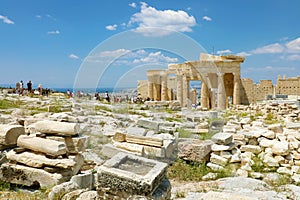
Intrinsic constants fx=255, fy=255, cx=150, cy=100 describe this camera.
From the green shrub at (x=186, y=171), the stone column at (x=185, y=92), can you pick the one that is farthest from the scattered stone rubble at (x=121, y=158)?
the stone column at (x=185, y=92)

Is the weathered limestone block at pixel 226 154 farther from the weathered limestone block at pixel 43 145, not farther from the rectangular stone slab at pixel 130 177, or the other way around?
the weathered limestone block at pixel 43 145

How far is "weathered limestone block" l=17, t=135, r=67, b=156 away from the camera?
5.67m

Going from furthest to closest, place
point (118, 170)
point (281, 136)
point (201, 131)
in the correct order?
point (201, 131), point (281, 136), point (118, 170)

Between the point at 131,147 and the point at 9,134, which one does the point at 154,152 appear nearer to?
the point at 131,147

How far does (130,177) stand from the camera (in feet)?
12.8

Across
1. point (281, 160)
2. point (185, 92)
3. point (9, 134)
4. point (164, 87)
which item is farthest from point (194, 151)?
point (164, 87)

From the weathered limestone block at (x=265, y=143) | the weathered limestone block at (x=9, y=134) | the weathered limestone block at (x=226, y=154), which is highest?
the weathered limestone block at (x=9, y=134)

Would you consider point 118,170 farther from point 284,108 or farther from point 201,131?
point 284,108

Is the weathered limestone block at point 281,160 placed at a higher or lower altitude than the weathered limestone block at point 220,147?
lower

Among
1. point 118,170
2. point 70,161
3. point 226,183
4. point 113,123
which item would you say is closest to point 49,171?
point 70,161

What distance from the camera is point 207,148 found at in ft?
24.2

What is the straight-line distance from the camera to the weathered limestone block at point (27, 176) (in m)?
5.30

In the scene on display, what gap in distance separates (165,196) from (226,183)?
78.9 inches

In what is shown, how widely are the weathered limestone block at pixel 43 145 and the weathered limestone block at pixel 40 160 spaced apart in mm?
143
